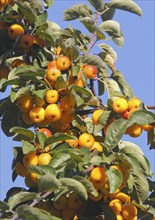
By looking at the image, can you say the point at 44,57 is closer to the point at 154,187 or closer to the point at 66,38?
the point at 66,38

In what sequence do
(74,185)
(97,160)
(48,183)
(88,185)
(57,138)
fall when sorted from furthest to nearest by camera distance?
1. (57,138)
2. (97,160)
3. (88,185)
4. (74,185)
5. (48,183)

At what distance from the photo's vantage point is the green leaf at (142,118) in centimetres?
373

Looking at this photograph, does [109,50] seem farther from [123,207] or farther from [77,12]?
[123,207]

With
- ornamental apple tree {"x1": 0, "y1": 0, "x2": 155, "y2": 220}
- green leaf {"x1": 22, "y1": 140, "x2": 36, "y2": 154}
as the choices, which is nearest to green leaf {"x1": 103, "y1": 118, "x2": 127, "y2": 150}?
ornamental apple tree {"x1": 0, "y1": 0, "x2": 155, "y2": 220}

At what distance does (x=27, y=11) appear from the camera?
423 cm

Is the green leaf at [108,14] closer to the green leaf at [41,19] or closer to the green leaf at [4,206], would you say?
the green leaf at [41,19]

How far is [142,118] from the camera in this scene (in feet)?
12.3

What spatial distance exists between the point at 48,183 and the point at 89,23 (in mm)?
1362

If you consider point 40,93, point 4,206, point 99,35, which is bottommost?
point 4,206

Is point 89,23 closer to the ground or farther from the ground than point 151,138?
farther from the ground

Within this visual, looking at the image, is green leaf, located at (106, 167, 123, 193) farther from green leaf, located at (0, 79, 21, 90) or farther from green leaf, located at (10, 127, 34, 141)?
green leaf, located at (0, 79, 21, 90)

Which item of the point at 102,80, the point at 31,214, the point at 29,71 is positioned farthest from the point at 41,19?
the point at 31,214

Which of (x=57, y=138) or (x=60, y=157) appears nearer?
(x=60, y=157)

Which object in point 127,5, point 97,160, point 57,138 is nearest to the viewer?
point 97,160
